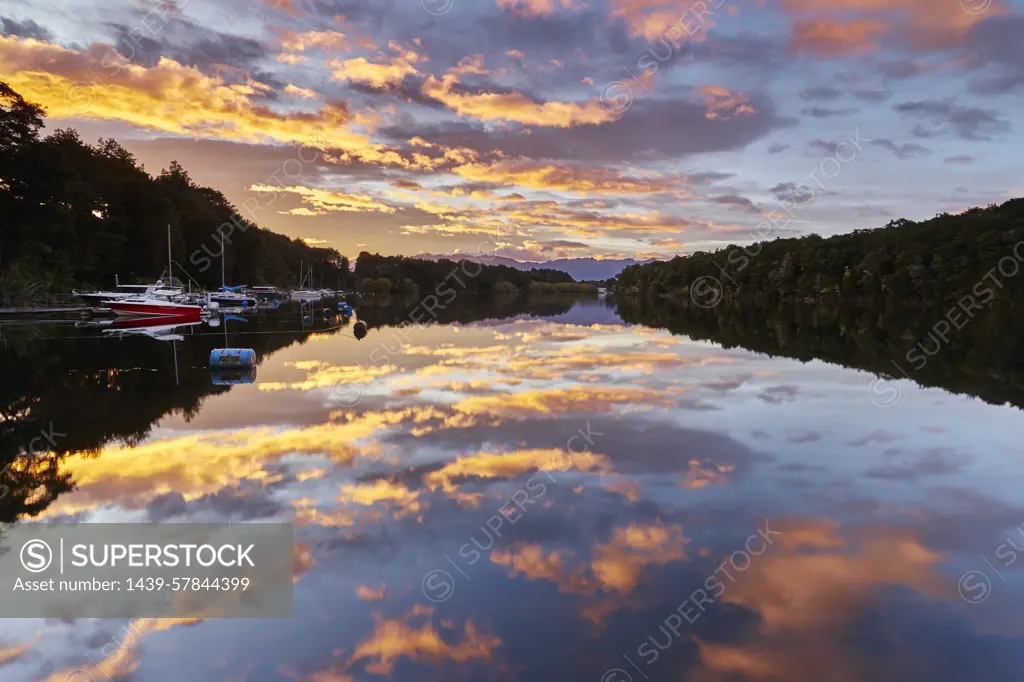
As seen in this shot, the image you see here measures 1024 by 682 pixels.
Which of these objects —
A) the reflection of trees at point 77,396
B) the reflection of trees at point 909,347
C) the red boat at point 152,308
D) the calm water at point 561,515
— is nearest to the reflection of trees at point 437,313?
the red boat at point 152,308

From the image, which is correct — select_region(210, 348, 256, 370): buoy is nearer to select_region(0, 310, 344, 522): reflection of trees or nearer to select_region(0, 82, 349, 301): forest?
select_region(0, 310, 344, 522): reflection of trees

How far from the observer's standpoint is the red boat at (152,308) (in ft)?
196

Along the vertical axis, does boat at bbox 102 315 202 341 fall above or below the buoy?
below

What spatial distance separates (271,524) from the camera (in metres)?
11.7

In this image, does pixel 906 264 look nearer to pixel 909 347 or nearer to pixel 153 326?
pixel 909 347

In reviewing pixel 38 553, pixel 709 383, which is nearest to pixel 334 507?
pixel 38 553

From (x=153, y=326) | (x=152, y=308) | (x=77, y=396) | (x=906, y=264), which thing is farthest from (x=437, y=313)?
(x=906, y=264)

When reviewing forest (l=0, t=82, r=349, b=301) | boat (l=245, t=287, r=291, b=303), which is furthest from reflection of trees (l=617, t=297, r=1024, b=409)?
boat (l=245, t=287, r=291, b=303)

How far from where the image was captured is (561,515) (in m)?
12.3

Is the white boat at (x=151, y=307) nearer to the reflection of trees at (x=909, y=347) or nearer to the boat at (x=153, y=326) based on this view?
the boat at (x=153, y=326)

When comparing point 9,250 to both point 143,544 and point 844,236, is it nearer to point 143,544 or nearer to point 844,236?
point 143,544

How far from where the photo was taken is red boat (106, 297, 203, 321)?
5981 cm

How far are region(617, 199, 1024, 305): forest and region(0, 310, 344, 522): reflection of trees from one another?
10024cm

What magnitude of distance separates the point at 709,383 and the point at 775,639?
68.3 ft
